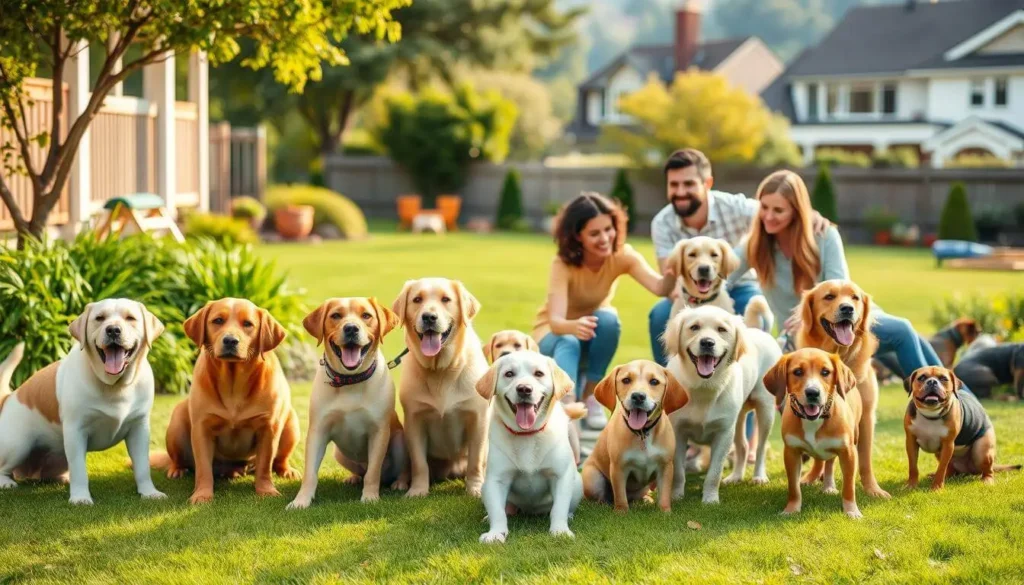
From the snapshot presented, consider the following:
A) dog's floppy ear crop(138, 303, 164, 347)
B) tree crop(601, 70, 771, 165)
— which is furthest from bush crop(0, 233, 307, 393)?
tree crop(601, 70, 771, 165)

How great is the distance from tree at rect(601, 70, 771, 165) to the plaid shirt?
21.5 meters

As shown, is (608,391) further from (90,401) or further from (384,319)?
(90,401)

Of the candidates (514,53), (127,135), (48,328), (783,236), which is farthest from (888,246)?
(48,328)

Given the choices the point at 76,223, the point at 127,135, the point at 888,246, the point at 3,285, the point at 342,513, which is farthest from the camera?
the point at 888,246

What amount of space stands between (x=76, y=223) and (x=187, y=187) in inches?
168

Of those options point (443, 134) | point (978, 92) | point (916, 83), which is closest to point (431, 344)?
point (443, 134)

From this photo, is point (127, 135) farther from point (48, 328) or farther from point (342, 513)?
point (342, 513)

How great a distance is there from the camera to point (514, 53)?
3628cm

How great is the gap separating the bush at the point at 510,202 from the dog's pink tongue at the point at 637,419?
24616 millimetres

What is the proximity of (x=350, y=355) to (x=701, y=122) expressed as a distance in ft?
82.9

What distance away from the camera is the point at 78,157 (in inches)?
449

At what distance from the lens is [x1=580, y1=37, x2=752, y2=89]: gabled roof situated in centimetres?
5019

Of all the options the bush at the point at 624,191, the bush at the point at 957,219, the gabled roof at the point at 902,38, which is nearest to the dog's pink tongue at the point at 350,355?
the bush at the point at 957,219

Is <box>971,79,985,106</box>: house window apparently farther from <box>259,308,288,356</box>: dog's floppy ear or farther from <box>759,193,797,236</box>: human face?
<box>259,308,288,356</box>: dog's floppy ear
